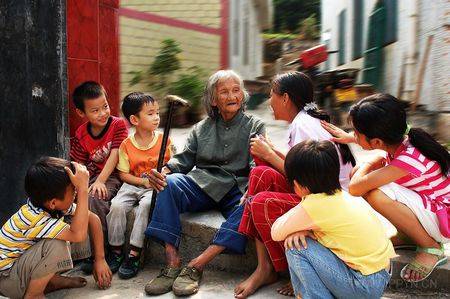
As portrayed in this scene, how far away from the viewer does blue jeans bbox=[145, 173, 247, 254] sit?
328 centimetres

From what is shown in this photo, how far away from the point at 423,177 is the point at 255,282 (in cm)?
112

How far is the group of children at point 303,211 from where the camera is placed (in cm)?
260

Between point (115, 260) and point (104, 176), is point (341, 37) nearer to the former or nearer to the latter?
point (104, 176)

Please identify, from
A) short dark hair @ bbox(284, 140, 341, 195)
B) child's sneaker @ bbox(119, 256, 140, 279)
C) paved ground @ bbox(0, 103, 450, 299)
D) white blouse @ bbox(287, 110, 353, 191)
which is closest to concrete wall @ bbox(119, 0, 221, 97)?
child's sneaker @ bbox(119, 256, 140, 279)

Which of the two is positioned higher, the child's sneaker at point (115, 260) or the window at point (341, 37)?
the window at point (341, 37)

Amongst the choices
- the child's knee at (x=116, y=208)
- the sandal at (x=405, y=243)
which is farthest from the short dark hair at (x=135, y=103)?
the sandal at (x=405, y=243)

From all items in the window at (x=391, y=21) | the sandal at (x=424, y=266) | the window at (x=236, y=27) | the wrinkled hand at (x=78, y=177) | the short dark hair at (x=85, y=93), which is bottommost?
the sandal at (x=424, y=266)

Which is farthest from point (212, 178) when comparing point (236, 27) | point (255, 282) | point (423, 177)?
point (236, 27)

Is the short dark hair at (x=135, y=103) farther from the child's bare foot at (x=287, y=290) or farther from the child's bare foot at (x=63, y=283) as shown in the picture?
the child's bare foot at (x=287, y=290)

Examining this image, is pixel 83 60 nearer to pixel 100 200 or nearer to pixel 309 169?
pixel 100 200

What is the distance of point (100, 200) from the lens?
12.2 ft

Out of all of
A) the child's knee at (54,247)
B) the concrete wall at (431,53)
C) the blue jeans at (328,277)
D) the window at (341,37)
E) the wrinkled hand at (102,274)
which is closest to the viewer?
the blue jeans at (328,277)

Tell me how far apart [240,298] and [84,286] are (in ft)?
3.59

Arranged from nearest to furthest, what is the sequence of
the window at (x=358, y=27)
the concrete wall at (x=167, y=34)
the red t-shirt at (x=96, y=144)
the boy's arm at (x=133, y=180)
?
the boy's arm at (x=133, y=180)
the red t-shirt at (x=96, y=144)
the concrete wall at (x=167, y=34)
the window at (x=358, y=27)
